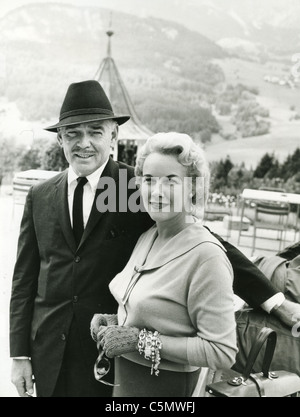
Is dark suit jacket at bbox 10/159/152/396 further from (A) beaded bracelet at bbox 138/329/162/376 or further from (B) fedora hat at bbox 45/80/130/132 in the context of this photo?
(A) beaded bracelet at bbox 138/329/162/376

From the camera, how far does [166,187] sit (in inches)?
46.7

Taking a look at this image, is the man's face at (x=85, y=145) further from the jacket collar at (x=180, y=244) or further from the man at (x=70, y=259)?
the jacket collar at (x=180, y=244)

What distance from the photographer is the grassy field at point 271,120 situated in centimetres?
665

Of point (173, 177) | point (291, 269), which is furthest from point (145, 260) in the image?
point (291, 269)

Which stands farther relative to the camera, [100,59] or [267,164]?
[267,164]

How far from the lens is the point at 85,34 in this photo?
6117 millimetres

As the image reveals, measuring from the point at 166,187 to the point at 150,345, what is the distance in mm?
380

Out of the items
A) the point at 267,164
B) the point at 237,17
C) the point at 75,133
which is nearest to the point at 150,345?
the point at 75,133

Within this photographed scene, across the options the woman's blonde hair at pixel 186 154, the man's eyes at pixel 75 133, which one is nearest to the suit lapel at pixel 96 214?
the man's eyes at pixel 75 133

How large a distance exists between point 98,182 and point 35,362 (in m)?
0.59

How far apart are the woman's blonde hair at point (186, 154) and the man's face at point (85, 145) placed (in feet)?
0.67

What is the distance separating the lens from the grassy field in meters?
6.65

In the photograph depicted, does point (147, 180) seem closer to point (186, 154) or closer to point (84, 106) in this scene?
point (186, 154)

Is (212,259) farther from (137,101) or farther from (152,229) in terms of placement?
(137,101)
